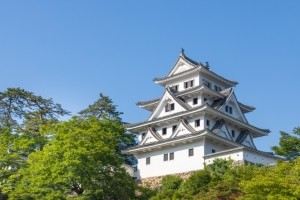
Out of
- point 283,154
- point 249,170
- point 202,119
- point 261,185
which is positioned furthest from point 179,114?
point 261,185

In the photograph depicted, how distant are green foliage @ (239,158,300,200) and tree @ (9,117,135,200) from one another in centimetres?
1135

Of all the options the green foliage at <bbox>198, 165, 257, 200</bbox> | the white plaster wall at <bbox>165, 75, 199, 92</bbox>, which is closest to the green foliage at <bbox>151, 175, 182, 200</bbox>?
the green foliage at <bbox>198, 165, 257, 200</bbox>

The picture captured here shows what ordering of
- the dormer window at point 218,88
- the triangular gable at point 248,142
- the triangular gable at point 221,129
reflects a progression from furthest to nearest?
the dormer window at point 218,88, the triangular gable at point 248,142, the triangular gable at point 221,129

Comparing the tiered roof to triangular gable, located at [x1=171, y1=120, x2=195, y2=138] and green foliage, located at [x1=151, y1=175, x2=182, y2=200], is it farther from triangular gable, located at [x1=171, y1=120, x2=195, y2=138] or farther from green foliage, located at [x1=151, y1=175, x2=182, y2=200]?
green foliage, located at [x1=151, y1=175, x2=182, y2=200]

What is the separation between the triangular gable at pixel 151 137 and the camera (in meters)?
46.4

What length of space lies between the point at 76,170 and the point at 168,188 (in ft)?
23.1

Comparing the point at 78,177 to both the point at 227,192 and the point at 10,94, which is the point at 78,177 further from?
the point at 10,94

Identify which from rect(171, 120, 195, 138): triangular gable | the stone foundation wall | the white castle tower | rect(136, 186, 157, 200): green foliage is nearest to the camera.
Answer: rect(136, 186, 157, 200): green foliage

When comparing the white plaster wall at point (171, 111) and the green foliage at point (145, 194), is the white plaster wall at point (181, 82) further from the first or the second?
the green foliage at point (145, 194)

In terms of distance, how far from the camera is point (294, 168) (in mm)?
24922

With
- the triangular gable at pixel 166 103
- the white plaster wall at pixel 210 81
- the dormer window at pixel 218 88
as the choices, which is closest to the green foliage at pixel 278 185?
the triangular gable at pixel 166 103

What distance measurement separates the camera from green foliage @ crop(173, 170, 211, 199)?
33.2 m

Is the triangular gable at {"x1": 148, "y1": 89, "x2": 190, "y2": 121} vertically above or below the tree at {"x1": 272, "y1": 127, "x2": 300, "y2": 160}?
above

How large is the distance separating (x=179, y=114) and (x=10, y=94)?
22.8 meters
